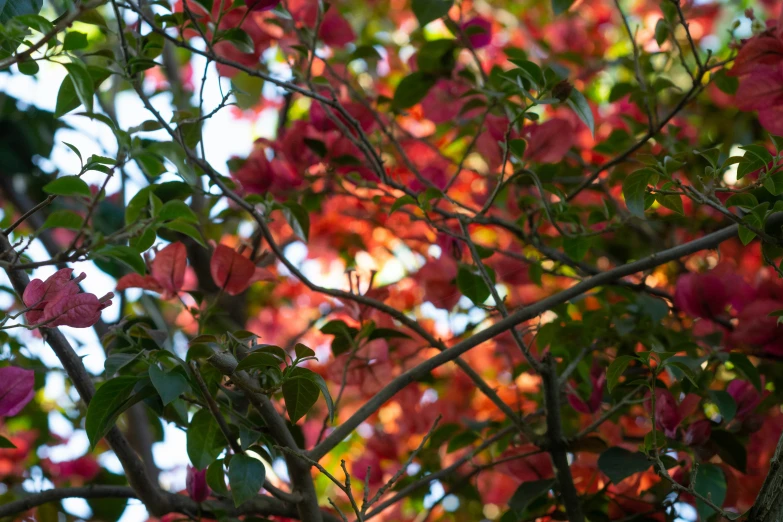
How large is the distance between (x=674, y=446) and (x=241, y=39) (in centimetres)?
74

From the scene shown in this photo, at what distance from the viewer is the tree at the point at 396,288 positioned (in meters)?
0.75

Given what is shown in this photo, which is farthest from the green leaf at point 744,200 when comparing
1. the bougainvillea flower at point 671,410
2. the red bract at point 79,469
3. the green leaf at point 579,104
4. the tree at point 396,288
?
the red bract at point 79,469

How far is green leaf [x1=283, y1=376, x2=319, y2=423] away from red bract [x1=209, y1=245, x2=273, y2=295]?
30 centimetres

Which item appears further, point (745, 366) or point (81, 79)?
point (745, 366)

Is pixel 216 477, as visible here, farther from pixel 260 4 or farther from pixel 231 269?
pixel 260 4

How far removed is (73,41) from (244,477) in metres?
0.45

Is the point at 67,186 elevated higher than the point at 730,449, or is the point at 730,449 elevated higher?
the point at 67,186

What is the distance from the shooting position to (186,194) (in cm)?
108

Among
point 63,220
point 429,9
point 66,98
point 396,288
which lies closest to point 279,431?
point 63,220

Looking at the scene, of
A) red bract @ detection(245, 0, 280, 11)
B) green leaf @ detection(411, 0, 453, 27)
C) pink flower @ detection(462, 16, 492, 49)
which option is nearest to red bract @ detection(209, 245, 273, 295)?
red bract @ detection(245, 0, 280, 11)

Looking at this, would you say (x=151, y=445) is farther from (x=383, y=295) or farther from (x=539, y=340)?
(x=539, y=340)

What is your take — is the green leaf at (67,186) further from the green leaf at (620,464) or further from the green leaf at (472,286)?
the green leaf at (620,464)

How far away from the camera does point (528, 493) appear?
967 mm

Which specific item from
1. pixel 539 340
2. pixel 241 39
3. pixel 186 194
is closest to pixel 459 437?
pixel 539 340
